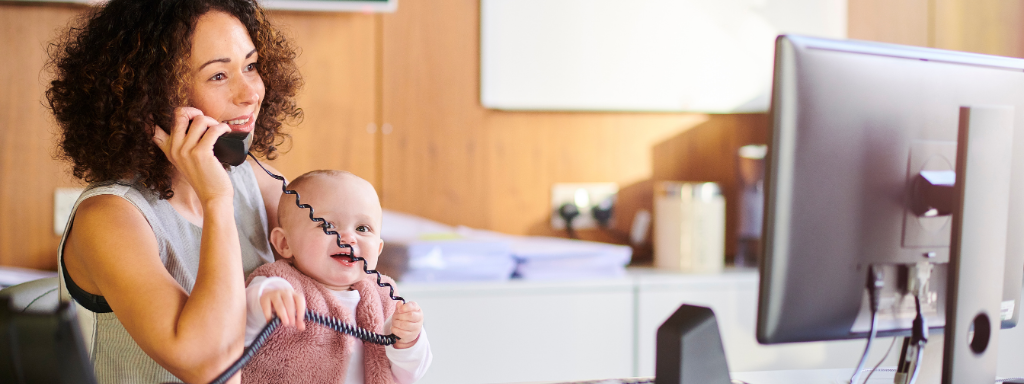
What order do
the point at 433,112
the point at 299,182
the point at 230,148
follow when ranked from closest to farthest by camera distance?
the point at 230,148, the point at 299,182, the point at 433,112

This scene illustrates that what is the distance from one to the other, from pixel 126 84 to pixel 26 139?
1.37 meters

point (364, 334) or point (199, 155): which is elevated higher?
point (199, 155)

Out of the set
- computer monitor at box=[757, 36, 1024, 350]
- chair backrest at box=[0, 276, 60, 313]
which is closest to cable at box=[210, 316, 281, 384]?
chair backrest at box=[0, 276, 60, 313]

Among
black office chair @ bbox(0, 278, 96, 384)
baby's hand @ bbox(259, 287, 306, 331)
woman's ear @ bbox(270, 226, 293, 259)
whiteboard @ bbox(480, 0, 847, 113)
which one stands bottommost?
baby's hand @ bbox(259, 287, 306, 331)

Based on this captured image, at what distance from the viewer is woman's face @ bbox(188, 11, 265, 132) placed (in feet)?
3.17

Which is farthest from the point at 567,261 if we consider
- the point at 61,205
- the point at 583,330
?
the point at 61,205

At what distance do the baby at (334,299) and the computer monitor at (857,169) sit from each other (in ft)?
1.66

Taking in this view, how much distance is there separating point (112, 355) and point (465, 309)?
0.99 m

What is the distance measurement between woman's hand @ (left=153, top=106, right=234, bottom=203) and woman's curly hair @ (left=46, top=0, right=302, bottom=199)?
56mm

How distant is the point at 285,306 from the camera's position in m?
0.86

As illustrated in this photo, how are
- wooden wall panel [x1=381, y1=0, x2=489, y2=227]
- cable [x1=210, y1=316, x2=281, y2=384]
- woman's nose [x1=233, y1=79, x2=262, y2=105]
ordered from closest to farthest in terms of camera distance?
1. cable [x1=210, y1=316, x2=281, y2=384]
2. woman's nose [x1=233, y1=79, x2=262, y2=105]
3. wooden wall panel [x1=381, y1=0, x2=489, y2=227]

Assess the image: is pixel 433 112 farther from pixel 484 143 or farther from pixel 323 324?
pixel 323 324

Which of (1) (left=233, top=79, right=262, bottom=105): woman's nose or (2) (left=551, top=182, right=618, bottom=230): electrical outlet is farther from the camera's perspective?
(2) (left=551, top=182, right=618, bottom=230): electrical outlet

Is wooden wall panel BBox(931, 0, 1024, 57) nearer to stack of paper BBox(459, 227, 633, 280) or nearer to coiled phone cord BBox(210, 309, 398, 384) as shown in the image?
stack of paper BBox(459, 227, 633, 280)
